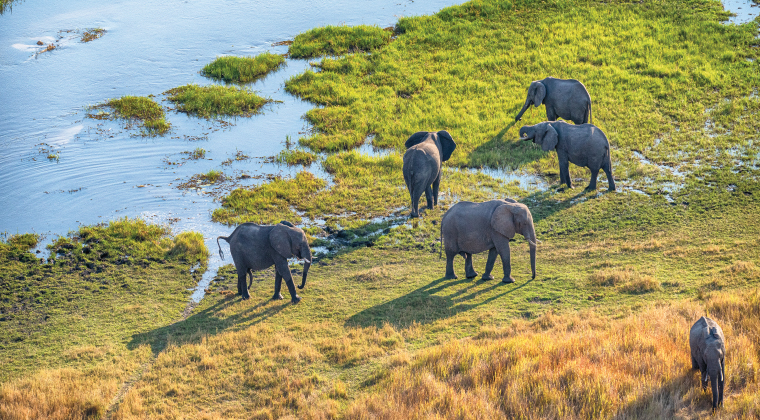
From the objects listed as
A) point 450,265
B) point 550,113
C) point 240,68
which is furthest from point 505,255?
point 240,68

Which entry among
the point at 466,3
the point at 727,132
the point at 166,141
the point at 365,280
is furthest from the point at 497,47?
the point at 365,280

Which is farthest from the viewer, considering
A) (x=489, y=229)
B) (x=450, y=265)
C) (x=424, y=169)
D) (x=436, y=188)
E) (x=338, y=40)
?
(x=338, y=40)

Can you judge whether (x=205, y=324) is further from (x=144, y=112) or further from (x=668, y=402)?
(x=144, y=112)

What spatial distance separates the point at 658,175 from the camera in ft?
52.1

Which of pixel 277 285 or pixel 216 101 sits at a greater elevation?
pixel 216 101

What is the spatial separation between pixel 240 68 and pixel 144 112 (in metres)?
4.55

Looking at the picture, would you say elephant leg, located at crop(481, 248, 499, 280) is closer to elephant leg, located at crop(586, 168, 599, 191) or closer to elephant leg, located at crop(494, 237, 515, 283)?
elephant leg, located at crop(494, 237, 515, 283)

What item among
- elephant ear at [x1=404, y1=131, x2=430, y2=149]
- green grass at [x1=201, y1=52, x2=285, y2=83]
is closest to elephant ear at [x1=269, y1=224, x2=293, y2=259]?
elephant ear at [x1=404, y1=131, x2=430, y2=149]

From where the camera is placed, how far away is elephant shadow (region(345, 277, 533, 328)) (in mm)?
10812

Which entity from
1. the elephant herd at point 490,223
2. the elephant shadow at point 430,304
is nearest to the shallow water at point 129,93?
the elephant herd at point 490,223

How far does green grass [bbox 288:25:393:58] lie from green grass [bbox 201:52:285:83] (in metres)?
1.68

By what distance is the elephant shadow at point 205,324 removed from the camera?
34.6ft

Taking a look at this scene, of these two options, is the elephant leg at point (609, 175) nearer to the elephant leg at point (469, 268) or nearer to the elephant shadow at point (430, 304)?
the elephant shadow at point (430, 304)

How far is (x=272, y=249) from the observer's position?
38.5 ft
